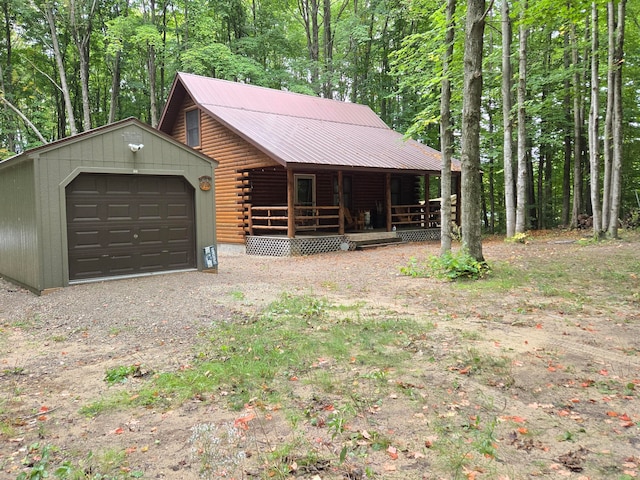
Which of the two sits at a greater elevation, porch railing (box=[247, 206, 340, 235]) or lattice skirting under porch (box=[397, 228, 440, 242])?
porch railing (box=[247, 206, 340, 235])

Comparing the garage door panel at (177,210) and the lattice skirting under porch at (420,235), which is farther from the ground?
the garage door panel at (177,210)

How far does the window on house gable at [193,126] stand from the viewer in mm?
18500

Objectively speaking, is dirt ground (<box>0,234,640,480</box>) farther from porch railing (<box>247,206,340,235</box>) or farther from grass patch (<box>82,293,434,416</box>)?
porch railing (<box>247,206,340,235</box>)

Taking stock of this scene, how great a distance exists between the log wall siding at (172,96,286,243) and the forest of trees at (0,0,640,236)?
19.1 feet

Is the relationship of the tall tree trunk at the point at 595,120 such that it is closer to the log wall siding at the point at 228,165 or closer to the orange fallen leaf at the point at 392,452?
the log wall siding at the point at 228,165

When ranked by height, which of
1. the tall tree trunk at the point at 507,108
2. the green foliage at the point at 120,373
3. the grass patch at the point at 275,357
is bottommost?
the green foliage at the point at 120,373

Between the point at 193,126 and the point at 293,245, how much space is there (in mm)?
7470

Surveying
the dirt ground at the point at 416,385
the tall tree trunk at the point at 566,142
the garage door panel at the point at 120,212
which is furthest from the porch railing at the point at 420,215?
the garage door panel at the point at 120,212

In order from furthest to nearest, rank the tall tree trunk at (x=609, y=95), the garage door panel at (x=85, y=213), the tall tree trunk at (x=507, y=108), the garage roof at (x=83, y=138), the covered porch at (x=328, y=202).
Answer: the covered porch at (x=328, y=202)
the tall tree trunk at (x=507, y=108)
the tall tree trunk at (x=609, y=95)
the garage door panel at (x=85, y=213)
the garage roof at (x=83, y=138)

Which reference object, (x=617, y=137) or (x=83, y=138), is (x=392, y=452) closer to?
(x=83, y=138)

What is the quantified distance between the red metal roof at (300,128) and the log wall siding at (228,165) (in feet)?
2.13

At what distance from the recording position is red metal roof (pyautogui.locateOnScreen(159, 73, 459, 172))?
1532 cm

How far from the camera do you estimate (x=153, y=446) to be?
3.08m

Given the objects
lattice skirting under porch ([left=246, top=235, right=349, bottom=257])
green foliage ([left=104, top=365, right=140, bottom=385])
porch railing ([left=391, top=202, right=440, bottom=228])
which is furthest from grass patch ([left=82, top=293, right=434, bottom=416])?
porch railing ([left=391, top=202, right=440, bottom=228])
